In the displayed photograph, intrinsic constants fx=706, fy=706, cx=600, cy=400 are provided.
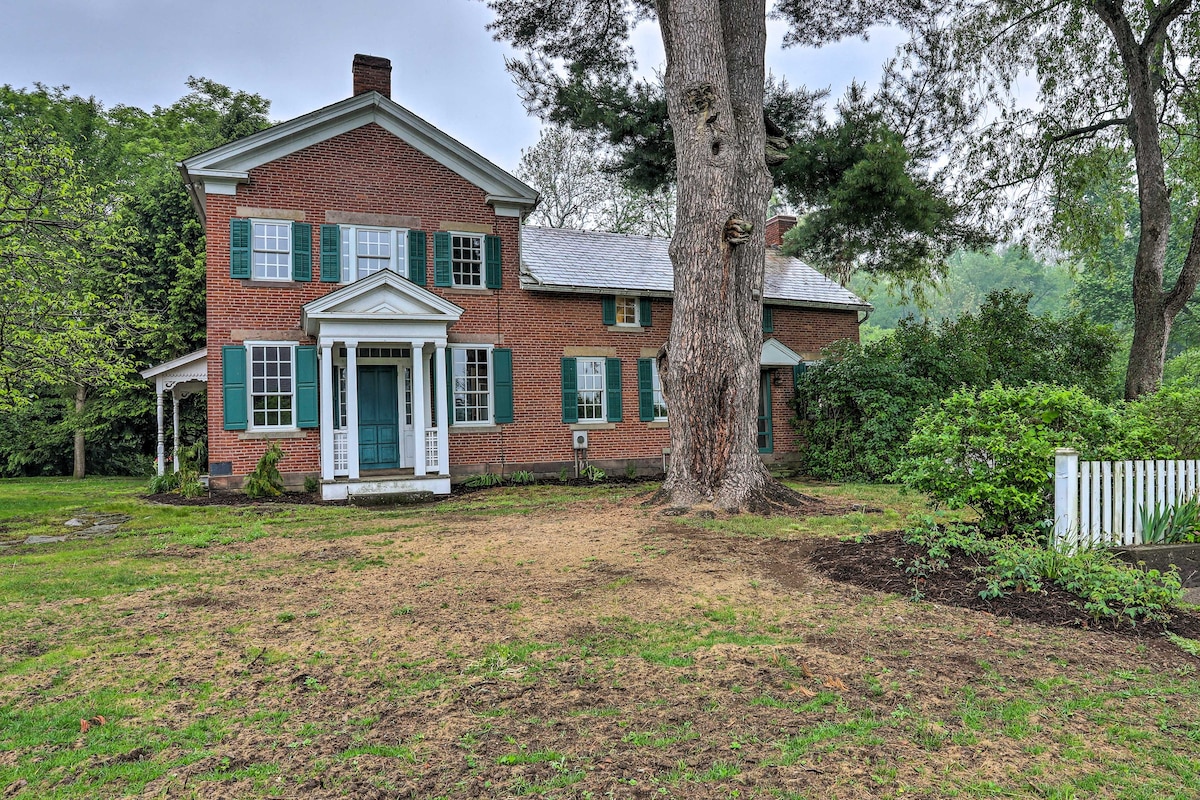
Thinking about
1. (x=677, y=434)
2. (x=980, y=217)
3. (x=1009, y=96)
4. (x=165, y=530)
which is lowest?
(x=165, y=530)

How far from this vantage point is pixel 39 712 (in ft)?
11.0

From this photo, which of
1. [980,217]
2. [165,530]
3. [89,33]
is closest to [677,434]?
[165,530]

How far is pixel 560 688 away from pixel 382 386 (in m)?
11.6

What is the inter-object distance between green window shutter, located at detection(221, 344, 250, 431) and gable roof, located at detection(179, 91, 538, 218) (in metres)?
3.05

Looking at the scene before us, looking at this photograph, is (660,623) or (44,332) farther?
(44,332)

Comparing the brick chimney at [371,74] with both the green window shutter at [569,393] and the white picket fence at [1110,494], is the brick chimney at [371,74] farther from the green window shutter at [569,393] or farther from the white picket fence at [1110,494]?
the white picket fence at [1110,494]

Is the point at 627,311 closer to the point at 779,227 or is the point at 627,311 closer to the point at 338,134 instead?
the point at 779,227

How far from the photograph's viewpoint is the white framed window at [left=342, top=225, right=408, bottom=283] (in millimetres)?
13828

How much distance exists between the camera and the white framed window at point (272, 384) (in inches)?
514

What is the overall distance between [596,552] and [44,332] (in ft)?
32.1

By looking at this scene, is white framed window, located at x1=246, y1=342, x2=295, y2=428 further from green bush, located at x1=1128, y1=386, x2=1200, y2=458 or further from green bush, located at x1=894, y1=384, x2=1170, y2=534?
green bush, located at x1=1128, y1=386, x2=1200, y2=458

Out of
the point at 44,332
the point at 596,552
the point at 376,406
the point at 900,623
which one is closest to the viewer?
the point at 900,623

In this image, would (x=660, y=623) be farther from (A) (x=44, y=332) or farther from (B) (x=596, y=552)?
(A) (x=44, y=332)

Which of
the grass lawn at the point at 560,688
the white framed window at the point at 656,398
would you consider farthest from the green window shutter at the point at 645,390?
the grass lawn at the point at 560,688
